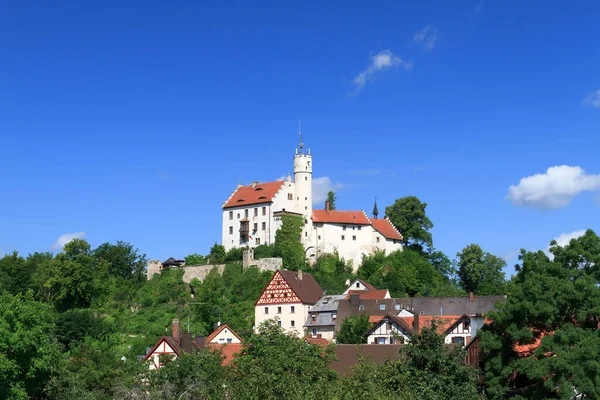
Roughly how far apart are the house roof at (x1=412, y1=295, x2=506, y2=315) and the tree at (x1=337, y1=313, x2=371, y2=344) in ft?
17.0

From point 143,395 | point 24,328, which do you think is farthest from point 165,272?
point 143,395

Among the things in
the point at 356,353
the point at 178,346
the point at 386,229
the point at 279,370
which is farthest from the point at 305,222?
the point at 279,370

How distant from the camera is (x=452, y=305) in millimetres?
67312

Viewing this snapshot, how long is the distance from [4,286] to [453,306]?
4778cm

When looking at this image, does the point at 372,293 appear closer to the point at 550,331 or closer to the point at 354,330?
the point at 354,330

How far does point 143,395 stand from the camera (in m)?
36.0

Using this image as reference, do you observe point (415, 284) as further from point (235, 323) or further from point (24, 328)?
point (24, 328)

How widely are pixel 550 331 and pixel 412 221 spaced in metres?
56.1

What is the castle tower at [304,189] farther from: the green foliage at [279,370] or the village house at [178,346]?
the green foliage at [279,370]

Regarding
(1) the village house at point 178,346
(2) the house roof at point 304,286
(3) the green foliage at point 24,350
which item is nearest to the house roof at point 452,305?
(2) the house roof at point 304,286

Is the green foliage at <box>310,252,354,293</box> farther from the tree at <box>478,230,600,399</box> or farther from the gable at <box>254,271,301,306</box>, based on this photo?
the tree at <box>478,230,600,399</box>

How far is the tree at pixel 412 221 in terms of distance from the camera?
9450 centimetres

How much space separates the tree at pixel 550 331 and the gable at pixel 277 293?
32.7 metres

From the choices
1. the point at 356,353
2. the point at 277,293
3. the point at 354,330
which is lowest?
the point at 356,353
